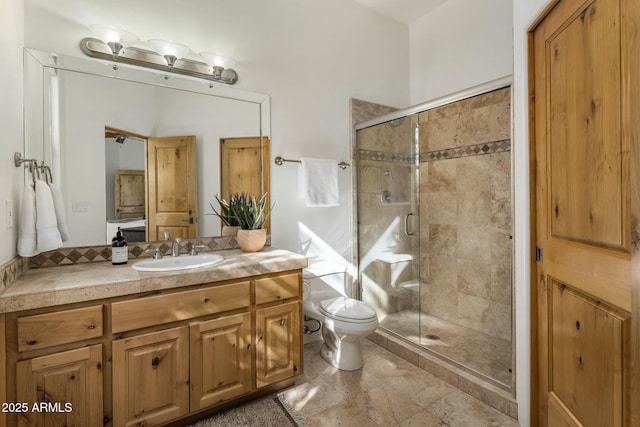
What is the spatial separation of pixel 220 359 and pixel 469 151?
102 inches

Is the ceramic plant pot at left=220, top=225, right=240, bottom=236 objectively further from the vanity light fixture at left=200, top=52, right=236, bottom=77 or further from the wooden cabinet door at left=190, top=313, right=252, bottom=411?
the vanity light fixture at left=200, top=52, right=236, bottom=77

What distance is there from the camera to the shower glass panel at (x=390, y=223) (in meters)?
2.75

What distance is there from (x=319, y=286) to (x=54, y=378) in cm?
178

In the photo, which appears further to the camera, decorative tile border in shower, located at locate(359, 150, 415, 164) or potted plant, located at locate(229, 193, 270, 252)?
decorative tile border in shower, located at locate(359, 150, 415, 164)

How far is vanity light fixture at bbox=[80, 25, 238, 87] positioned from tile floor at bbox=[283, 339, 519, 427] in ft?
7.36

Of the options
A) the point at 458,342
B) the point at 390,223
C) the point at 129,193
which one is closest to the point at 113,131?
the point at 129,193

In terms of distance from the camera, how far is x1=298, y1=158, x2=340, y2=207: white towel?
8.31ft

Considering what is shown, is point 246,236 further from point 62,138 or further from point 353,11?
point 353,11

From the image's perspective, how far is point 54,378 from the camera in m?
1.30

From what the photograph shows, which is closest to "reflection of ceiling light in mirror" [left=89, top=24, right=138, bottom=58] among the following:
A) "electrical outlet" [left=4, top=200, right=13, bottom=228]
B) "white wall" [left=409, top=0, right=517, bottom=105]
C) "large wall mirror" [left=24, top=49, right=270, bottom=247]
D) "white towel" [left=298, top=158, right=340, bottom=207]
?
"large wall mirror" [left=24, top=49, right=270, bottom=247]

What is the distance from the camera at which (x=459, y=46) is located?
2.85 meters

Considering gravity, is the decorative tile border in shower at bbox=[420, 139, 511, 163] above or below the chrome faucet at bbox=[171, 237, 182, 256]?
above

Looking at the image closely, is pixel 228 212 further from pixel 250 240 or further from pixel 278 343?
pixel 278 343

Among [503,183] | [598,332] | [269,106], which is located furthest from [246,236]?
[503,183]
